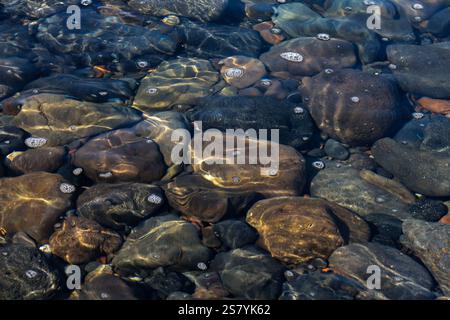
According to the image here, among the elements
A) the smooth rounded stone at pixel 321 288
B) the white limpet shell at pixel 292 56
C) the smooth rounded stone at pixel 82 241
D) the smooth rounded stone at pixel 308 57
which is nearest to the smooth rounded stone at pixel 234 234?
the smooth rounded stone at pixel 321 288

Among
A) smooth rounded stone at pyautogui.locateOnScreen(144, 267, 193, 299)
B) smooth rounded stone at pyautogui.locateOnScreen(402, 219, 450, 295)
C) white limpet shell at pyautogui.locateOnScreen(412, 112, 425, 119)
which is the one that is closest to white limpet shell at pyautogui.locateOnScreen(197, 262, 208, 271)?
smooth rounded stone at pyautogui.locateOnScreen(144, 267, 193, 299)

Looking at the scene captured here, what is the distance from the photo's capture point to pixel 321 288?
17.2ft

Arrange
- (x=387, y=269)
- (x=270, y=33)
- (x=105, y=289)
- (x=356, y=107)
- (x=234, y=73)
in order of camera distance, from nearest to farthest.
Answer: (x=105, y=289) < (x=387, y=269) < (x=356, y=107) < (x=234, y=73) < (x=270, y=33)

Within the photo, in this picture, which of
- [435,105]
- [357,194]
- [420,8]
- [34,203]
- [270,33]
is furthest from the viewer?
[420,8]

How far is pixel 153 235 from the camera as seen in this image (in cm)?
588

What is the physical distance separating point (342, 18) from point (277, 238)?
6.44 metres

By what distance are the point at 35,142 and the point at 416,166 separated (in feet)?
20.4

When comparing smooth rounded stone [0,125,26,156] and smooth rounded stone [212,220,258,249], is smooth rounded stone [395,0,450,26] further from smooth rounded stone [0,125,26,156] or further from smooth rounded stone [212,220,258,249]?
smooth rounded stone [0,125,26,156]

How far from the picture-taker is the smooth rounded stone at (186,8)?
1010 centimetres

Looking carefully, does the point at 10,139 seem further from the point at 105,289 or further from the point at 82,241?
the point at 105,289

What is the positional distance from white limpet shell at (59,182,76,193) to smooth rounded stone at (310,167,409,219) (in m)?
3.66

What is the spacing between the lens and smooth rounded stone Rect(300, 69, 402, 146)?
7.48 metres

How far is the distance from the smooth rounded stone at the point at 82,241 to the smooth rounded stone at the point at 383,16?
7.50 m

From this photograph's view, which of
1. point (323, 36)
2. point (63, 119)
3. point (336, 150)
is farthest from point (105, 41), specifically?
point (336, 150)
